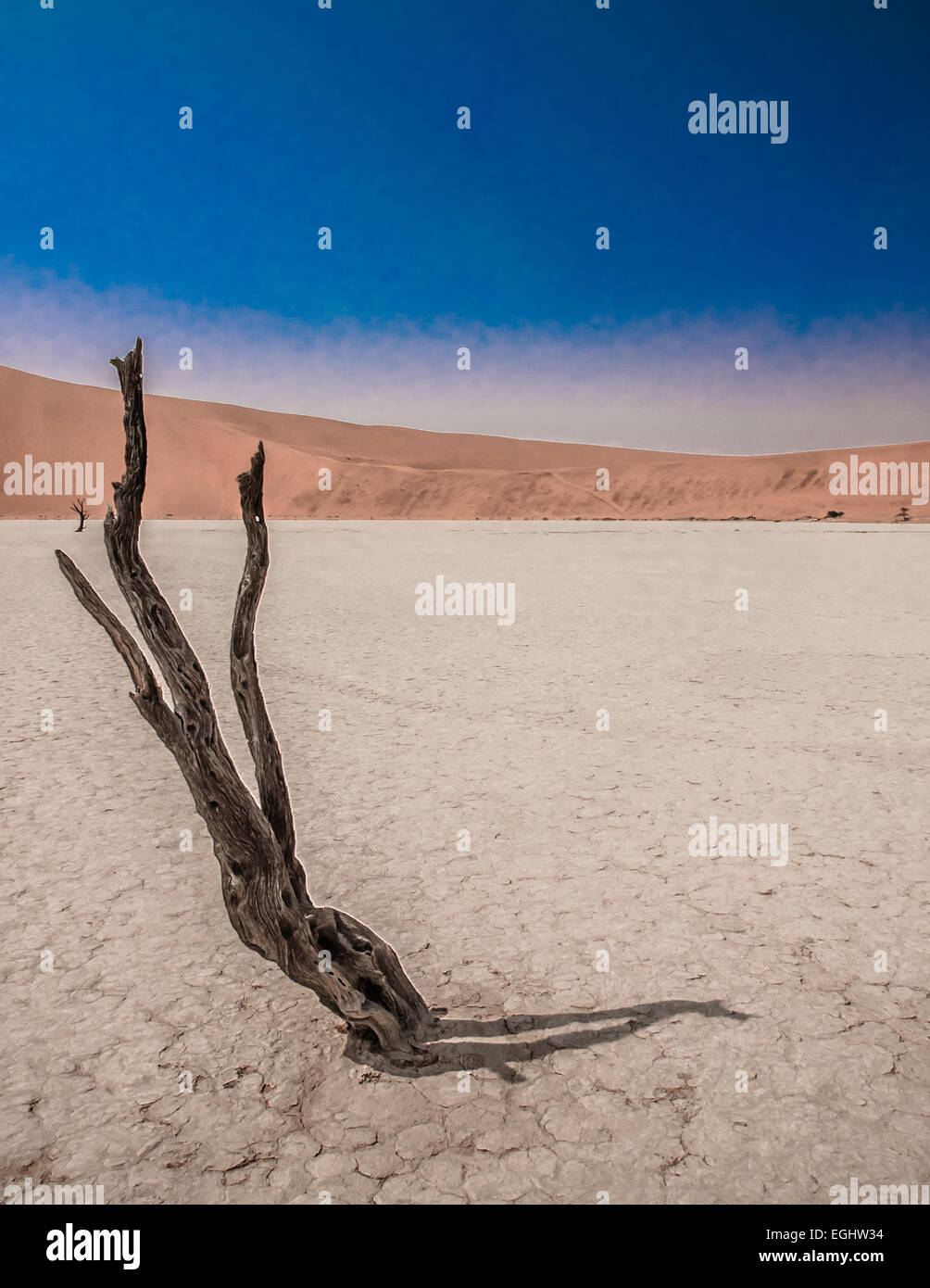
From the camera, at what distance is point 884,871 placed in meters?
4.22

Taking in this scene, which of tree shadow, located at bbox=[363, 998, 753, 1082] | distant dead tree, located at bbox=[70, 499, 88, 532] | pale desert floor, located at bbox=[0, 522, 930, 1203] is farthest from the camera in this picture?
distant dead tree, located at bbox=[70, 499, 88, 532]

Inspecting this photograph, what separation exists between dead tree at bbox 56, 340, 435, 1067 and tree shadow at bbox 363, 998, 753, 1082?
2.2 inches

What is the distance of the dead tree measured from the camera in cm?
232

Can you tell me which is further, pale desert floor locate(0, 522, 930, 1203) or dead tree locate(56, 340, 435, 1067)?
pale desert floor locate(0, 522, 930, 1203)

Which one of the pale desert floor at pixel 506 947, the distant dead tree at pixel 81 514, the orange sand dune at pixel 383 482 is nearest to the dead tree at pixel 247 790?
the pale desert floor at pixel 506 947

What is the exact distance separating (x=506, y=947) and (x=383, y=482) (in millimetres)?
75779

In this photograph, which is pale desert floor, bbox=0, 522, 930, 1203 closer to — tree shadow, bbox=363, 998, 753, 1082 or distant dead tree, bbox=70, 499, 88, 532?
tree shadow, bbox=363, 998, 753, 1082

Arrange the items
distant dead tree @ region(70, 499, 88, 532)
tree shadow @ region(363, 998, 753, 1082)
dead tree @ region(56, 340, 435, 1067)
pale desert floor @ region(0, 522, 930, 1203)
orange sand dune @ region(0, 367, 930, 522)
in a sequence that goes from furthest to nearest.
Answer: orange sand dune @ region(0, 367, 930, 522), distant dead tree @ region(70, 499, 88, 532), tree shadow @ region(363, 998, 753, 1082), pale desert floor @ region(0, 522, 930, 1203), dead tree @ region(56, 340, 435, 1067)

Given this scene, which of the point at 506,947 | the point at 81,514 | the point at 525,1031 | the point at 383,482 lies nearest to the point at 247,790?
the point at 525,1031

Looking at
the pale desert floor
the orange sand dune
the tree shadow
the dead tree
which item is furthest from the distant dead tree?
the tree shadow

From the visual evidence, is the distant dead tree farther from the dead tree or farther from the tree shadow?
the tree shadow

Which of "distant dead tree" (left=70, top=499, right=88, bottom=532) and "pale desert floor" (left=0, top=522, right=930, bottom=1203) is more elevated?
"distant dead tree" (left=70, top=499, right=88, bottom=532)

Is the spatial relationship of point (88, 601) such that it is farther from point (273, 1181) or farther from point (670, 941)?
point (670, 941)

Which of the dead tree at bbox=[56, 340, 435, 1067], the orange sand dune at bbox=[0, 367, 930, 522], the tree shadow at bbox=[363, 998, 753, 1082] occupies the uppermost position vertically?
the orange sand dune at bbox=[0, 367, 930, 522]
